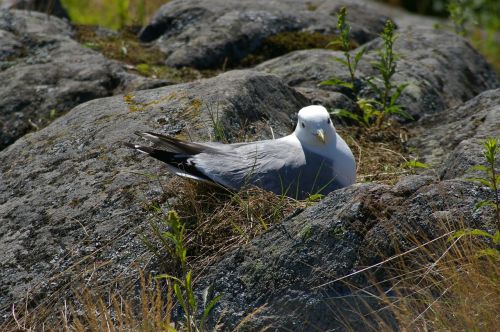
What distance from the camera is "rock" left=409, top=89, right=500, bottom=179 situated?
4.46 metres

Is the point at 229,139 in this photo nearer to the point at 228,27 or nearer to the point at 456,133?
the point at 456,133

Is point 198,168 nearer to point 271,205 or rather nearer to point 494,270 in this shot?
point 271,205

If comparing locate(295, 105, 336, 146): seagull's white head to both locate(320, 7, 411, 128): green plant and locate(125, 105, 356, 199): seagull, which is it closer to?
locate(125, 105, 356, 199): seagull

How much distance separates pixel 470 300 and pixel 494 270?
8.6 inches

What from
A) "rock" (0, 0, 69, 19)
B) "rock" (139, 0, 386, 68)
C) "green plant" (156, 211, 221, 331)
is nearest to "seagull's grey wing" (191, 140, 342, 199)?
"green plant" (156, 211, 221, 331)

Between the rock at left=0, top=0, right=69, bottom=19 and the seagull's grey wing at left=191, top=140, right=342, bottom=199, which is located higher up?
the seagull's grey wing at left=191, top=140, right=342, bottom=199

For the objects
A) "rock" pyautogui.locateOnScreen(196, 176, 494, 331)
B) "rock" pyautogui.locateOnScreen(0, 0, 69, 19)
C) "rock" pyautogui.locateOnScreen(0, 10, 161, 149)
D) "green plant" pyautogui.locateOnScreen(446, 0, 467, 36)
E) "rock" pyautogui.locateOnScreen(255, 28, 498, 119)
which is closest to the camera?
"rock" pyautogui.locateOnScreen(196, 176, 494, 331)

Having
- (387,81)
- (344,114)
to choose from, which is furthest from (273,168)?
(387,81)

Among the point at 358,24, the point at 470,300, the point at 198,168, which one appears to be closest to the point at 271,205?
the point at 198,168

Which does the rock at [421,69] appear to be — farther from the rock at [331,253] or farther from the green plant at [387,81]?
the rock at [331,253]

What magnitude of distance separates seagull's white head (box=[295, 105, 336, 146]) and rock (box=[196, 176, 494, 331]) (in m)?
0.85

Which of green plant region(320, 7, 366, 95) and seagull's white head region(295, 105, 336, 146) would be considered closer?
seagull's white head region(295, 105, 336, 146)

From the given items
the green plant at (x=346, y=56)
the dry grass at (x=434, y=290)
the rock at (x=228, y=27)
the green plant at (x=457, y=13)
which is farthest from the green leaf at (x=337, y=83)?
the dry grass at (x=434, y=290)

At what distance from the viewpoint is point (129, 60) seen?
22.3 ft
